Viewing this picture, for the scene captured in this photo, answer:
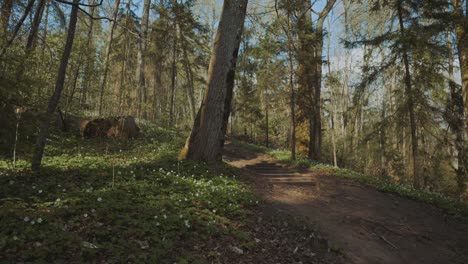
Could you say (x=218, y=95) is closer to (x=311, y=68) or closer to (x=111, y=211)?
(x=111, y=211)

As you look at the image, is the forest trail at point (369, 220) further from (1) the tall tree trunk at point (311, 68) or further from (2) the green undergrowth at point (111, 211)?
(1) the tall tree trunk at point (311, 68)

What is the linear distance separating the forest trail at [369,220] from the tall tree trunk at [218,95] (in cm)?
192

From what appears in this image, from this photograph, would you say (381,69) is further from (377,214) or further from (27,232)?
(27,232)

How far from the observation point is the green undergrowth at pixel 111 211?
3.50 m

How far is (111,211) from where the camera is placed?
15.1 feet

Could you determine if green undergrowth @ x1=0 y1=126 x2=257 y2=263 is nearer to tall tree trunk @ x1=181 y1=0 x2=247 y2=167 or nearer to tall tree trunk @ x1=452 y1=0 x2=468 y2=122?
tall tree trunk @ x1=181 y1=0 x2=247 y2=167

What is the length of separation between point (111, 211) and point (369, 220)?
6370mm

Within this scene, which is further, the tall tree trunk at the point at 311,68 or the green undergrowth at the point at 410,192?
the tall tree trunk at the point at 311,68

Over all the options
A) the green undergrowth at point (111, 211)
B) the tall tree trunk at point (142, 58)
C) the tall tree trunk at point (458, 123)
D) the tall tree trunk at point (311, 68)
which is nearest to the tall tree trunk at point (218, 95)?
the green undergrowth at point (111, 211)

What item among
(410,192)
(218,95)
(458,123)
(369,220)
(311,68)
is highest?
(311,68)

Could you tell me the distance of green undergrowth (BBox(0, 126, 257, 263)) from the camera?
3.50 metres

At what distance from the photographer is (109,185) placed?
5879 mm

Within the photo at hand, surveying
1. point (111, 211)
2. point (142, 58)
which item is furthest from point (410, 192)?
point (142, 58)

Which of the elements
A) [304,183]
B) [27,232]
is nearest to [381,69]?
[304,183]
